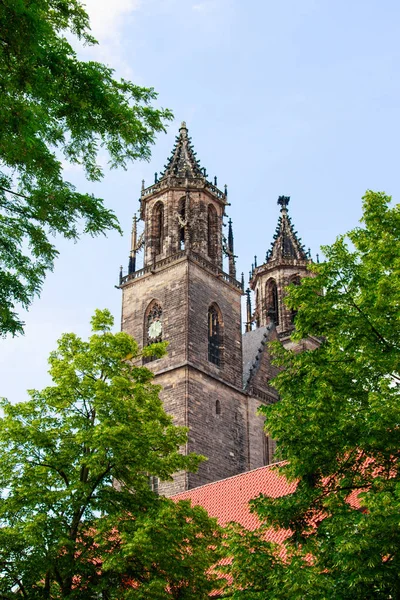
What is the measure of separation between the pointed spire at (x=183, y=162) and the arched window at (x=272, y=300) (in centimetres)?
1105

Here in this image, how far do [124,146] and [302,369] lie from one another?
4.40m

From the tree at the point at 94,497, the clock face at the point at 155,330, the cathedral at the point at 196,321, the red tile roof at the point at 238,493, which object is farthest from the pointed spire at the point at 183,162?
the tree at the point at 94,497

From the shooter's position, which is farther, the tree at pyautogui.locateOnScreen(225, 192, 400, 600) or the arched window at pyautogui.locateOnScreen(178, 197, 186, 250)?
the arched window at pyautogui.locateOnScreen(178, 197, 186, 250)

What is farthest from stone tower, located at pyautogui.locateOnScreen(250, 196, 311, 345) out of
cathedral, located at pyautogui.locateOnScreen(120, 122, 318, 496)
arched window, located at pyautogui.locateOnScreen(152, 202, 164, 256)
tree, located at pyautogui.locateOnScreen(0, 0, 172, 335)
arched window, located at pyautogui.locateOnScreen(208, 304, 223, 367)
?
tree, located at pyautogui.locateOnScreen(0, 0, 172, 335)

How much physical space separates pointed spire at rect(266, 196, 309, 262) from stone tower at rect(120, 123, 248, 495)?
1117cm

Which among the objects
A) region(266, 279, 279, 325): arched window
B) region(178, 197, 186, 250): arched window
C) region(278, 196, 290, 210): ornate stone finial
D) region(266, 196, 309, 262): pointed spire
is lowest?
region(178, 197, 186, 250): arched window

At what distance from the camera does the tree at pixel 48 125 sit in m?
6.62

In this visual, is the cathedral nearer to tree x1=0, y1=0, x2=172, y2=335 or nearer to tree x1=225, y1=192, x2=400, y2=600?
tree x1=225, y1=192, x2=400, y2=600

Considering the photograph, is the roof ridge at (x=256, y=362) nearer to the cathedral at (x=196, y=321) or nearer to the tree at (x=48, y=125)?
the cathedral at (x=196, y=321)

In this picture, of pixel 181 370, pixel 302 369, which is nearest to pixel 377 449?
pixel 302 369

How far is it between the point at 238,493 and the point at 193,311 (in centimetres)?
951

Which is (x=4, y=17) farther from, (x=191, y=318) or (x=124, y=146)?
(x=191, y=318)

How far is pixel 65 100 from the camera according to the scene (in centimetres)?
736

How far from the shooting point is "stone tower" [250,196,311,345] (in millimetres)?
40969
